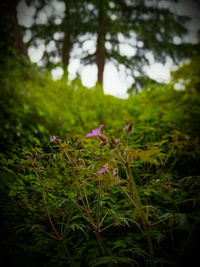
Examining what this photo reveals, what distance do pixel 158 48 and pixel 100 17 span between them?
1809mm

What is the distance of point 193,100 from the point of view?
1.50 meters

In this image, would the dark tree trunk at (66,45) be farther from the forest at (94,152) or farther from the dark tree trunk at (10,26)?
the dark tree trunk at (10,26)

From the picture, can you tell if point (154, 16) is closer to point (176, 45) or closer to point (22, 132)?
point (176, 45)

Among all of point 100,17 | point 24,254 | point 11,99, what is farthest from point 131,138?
point 100,17

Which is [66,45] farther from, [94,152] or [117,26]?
[94,152]

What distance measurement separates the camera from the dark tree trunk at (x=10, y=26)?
104 inches

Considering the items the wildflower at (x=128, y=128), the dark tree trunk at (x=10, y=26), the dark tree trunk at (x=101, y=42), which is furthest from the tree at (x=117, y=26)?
the wildflower at (x=128, y=128)

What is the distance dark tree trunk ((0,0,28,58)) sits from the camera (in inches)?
104

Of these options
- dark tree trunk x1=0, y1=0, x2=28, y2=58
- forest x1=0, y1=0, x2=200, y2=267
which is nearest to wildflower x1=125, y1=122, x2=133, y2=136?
forest x1=0, y1=0, x2=200, y2=267

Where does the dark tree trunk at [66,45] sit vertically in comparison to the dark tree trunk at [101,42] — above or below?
below

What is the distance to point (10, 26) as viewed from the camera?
8.79ft

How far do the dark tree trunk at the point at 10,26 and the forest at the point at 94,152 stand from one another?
0.06 feet

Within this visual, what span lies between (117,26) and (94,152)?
4217 millimetres

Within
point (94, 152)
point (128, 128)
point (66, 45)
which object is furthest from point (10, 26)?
point (128, 128)
